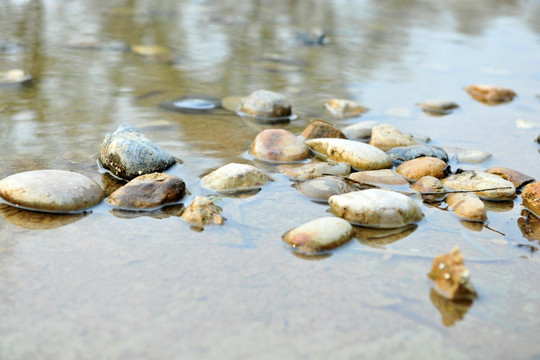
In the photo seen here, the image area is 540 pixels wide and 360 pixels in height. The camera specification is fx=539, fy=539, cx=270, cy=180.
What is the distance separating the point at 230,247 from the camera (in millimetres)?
2188

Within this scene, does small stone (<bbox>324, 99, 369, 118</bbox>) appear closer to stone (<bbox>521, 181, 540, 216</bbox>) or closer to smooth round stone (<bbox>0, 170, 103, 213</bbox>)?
stone (<bbox>521, 181, 540, 216</bbox>)

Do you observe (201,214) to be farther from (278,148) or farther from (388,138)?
(388,138)

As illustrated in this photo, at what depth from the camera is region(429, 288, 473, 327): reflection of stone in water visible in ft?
5.93

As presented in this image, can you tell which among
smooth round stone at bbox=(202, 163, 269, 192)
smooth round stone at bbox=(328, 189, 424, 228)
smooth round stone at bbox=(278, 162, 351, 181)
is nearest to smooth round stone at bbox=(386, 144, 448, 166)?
smooth round stone at bbox=(278, 162, 351, 181)

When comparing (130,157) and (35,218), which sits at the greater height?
(130,157)

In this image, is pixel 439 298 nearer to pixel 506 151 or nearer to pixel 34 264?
pixel 34 264

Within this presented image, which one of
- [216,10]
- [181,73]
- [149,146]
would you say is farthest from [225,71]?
[216,10]

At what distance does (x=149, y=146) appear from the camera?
2838 mm

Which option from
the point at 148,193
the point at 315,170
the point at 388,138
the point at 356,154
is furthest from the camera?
the point at 388,138

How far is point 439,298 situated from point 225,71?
369 centimetres

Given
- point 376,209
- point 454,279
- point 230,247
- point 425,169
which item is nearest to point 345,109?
point 425,169

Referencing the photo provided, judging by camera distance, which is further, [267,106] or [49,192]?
[267,106]

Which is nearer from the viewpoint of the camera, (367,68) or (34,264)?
(34,264)

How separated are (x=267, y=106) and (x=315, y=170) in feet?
3.86
